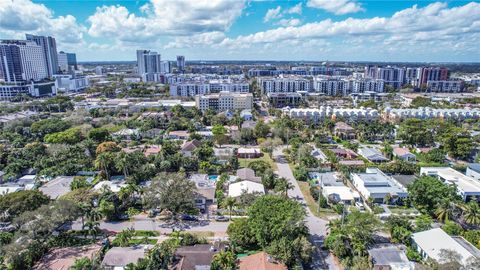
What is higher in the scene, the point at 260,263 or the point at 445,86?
the point at 445,86

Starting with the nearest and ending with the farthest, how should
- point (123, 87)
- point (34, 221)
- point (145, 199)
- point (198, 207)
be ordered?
point (34, 221)
point (145, 199)
point (198, 207)
point (123, 87)

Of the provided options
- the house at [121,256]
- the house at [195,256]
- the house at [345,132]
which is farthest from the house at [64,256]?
the house at [345,132]

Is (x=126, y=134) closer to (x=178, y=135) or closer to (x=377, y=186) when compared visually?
(x=178, y=135)

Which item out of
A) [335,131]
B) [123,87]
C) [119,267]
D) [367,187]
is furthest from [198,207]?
[123,87]

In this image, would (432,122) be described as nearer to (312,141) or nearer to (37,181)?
(312,141)

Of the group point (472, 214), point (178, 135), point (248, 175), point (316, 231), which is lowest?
point (316, 231)

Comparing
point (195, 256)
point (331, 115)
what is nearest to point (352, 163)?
point (195, 256)
